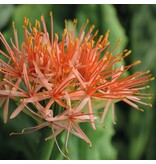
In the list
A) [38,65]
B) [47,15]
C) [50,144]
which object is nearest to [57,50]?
[38,65]

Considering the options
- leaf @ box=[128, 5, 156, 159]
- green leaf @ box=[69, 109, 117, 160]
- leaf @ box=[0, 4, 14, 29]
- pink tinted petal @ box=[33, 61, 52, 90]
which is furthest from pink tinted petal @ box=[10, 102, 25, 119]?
leaf @ box=[128, 5, 156, 159]

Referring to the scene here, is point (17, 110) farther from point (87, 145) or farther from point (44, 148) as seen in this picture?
point (87, 145)

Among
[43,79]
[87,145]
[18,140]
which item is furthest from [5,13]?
[43,79]

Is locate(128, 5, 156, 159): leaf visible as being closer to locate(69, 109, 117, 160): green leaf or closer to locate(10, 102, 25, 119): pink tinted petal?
locate(69, 109, 117, 160): green leaf

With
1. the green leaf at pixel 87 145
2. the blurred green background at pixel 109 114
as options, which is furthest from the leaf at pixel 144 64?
the green leaf at pixel 87 145

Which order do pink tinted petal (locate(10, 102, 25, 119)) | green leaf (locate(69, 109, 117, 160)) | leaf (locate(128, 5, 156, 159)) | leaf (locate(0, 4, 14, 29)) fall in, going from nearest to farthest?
pink tinted petal (locate(10, 102, 25, 119)) → green leaf (locate(69, 109, 117, 160)) → leaf (locate(0, 4, 14, 29)) → leaf (locate(128, 5, 156, 159))

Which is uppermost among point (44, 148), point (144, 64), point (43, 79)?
point (144, 64)

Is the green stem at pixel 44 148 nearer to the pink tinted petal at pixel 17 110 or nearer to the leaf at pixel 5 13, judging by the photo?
the pink tinted petal at pixel 17 110

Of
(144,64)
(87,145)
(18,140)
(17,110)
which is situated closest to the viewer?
(17,110)
